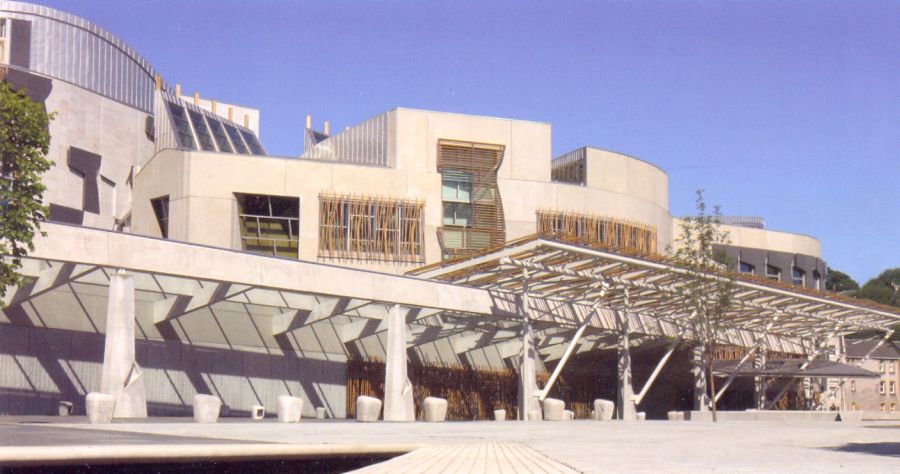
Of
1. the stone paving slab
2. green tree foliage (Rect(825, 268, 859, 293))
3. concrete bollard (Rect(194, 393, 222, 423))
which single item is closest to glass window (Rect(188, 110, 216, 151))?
concrete bollard (Rect(194, 393, 222, 423))

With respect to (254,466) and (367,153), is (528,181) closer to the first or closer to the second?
(367,153)

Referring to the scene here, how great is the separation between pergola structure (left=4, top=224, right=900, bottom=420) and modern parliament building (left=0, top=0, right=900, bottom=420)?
79 mm

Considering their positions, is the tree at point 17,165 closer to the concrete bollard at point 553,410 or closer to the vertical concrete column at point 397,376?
the vertical concrete column at point 397,376

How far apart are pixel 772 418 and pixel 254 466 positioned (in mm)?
32007

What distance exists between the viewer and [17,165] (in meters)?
19.7

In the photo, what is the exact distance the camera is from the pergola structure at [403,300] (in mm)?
27172

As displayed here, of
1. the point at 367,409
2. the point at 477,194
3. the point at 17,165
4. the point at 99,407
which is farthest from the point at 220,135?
the point at 17,165

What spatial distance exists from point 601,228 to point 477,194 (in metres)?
6.78

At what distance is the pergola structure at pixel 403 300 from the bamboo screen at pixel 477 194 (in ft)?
16.4

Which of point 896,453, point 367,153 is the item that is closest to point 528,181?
point 367,153

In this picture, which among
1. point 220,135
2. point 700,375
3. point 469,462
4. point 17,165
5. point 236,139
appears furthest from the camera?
point 236,139

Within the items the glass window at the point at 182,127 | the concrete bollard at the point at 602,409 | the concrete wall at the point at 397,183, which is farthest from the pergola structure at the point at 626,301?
the glass window at the point at 182,127

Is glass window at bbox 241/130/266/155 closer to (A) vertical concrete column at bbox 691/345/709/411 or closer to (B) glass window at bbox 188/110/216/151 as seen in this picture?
(B) glass window at bbox 188/110/216/151

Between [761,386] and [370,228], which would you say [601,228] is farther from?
[370,228]
